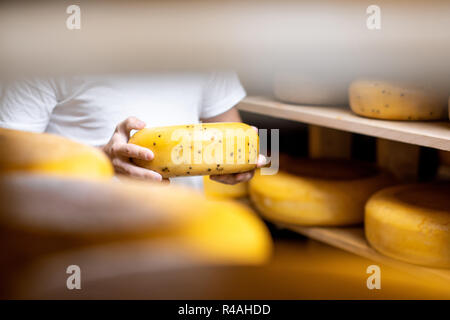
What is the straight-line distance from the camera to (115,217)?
7.0 inches

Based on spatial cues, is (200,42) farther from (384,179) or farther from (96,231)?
(384,179)

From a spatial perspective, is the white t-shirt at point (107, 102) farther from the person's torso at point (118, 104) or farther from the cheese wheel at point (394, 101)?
the cheese wheel at point (394, 101)

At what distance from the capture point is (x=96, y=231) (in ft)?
0.60

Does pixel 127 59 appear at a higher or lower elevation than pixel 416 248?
higher

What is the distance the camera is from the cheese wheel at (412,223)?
451mm

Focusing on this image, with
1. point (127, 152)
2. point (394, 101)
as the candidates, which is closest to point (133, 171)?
point (127, 152)

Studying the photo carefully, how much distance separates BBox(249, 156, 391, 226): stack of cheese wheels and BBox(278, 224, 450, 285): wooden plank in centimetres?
1

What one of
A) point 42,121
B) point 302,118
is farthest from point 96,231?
point 302,118

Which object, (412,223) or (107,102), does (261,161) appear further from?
(412,223)

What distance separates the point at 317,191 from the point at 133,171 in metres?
0.31

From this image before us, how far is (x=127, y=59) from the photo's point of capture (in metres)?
0.25

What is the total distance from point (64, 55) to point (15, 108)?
1.3 inches

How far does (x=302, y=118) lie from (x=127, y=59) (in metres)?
0.27
